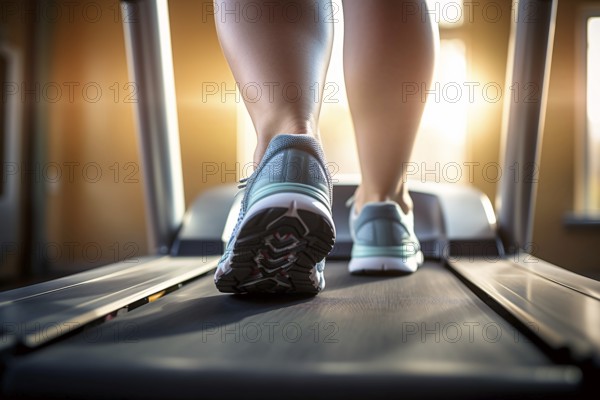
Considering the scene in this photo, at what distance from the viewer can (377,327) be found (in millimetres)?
579

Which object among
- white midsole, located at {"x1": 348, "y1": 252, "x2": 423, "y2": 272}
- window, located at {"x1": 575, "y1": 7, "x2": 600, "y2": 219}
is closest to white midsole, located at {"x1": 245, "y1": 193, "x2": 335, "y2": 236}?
white midsole, located at {"x1": 348, "y1": 252, "x2": 423, "y2": 272}

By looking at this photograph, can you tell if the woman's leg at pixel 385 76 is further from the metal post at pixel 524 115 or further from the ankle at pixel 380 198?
the metal post at pixel 524 115

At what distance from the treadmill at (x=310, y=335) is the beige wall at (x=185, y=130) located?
3115 mm

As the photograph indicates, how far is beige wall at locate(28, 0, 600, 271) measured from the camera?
14.0 feet

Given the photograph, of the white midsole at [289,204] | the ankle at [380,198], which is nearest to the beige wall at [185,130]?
the ankle at [380,198]

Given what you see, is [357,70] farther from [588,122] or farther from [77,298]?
[588,122]

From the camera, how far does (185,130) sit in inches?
174

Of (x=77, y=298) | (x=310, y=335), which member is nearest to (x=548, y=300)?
(x=310, y=335)

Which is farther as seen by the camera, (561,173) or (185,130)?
(185,130)

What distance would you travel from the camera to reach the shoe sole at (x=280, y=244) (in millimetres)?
652

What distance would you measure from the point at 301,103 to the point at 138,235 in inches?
157

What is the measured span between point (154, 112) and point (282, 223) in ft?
3.46

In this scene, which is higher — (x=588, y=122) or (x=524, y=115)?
(x=524, y=115)

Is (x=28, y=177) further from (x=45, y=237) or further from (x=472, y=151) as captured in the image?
(x=472, y=151)
